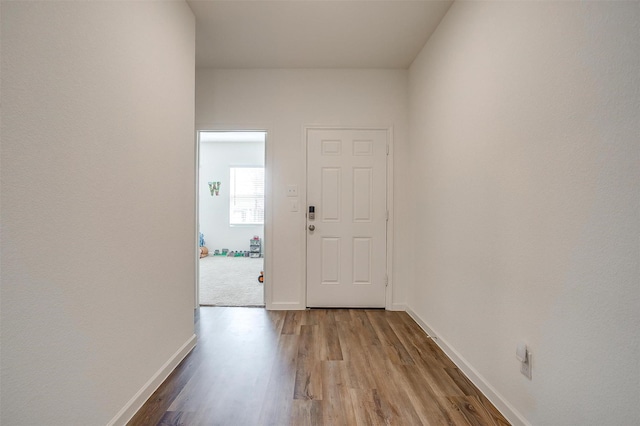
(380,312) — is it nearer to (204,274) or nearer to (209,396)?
(209,396)

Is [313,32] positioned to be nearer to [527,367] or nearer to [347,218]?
[347,218]

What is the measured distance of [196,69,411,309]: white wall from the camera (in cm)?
344

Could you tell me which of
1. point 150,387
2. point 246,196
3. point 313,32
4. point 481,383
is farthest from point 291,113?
point 246,196

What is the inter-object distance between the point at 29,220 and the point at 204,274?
4331mm

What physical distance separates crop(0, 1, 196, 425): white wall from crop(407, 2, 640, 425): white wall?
1.94m

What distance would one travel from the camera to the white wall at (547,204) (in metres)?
1.06

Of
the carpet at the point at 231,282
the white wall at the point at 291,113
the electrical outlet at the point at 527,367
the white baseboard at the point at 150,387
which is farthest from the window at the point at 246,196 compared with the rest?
the electrical outlet at the point at 527,367

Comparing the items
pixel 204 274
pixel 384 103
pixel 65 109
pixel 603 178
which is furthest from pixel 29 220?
pixel 204 274

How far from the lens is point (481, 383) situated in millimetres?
1894

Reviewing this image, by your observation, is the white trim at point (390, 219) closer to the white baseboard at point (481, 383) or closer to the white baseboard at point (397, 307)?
the white baseboard at point (397, 307)

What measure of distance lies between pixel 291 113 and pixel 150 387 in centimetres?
272

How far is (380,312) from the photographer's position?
3.41m

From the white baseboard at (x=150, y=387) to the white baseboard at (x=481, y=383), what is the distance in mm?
1911

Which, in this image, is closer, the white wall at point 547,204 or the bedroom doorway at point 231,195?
the white wall at point 547,204
